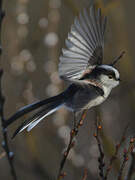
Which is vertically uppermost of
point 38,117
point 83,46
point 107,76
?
point 83,46

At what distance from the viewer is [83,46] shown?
1805 millimetres

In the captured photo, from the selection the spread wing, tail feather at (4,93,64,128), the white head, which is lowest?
tail feather at (4,93,64,128)

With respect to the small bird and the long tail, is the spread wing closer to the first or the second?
the small bird

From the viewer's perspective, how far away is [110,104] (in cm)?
307

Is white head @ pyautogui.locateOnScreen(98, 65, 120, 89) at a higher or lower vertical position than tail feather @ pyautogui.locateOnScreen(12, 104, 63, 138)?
higher

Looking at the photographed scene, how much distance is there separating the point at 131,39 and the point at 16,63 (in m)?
2.21

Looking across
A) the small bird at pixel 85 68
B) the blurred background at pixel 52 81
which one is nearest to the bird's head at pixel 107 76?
the small bird at pixel 85 68

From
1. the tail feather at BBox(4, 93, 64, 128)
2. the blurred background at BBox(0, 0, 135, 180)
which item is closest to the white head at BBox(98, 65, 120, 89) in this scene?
the tail feather at BBox(4, 93, 64, 128)

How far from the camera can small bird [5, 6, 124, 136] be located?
5.63ft

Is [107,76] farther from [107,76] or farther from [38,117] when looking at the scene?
[38,117]

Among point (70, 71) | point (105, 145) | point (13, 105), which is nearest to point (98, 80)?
point (70, 71)

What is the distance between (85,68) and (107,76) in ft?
0.49

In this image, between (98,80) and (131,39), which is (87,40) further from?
(131,39)

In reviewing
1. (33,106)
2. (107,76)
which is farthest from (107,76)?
(33,106)
